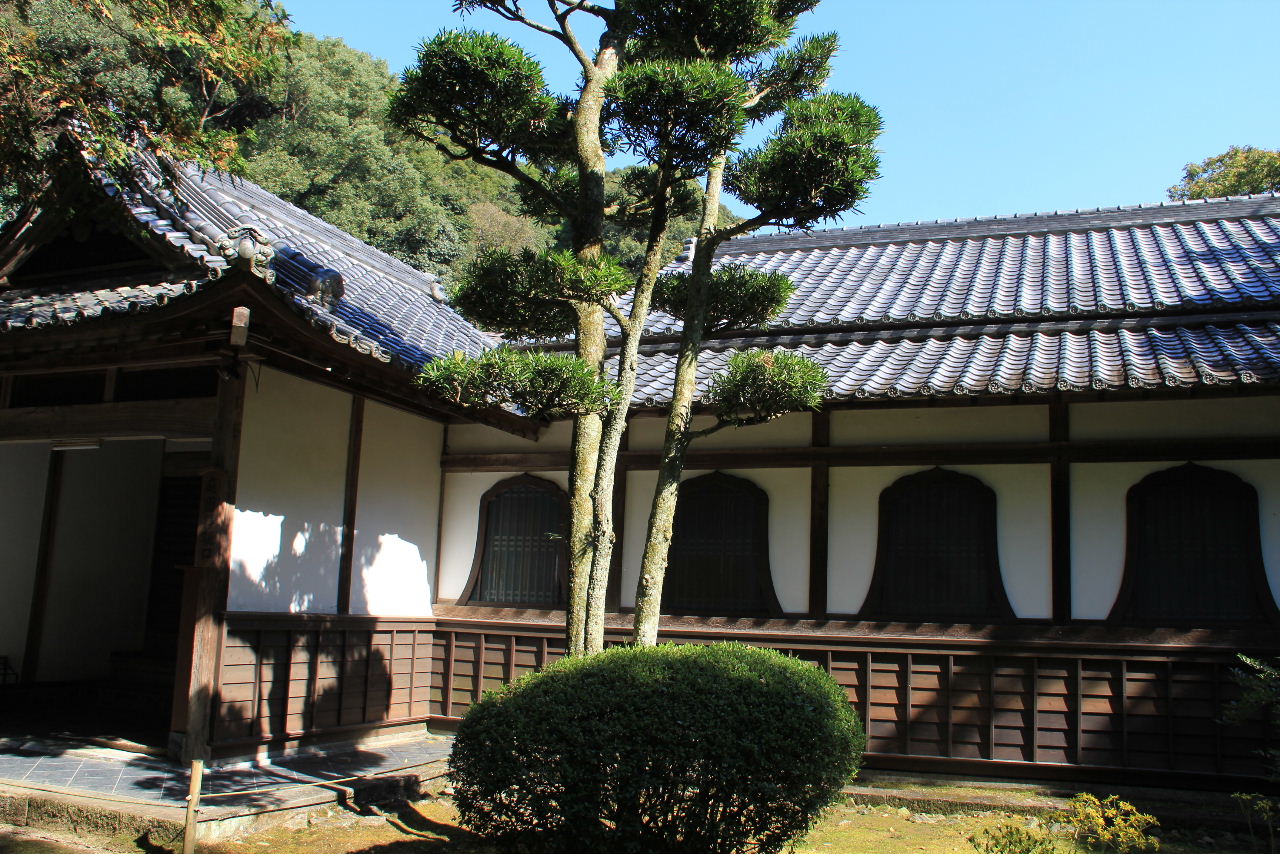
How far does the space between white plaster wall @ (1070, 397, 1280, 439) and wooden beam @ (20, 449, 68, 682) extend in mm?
11075

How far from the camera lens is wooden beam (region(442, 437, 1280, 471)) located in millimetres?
8555

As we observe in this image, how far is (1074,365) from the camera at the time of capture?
28.8 feet

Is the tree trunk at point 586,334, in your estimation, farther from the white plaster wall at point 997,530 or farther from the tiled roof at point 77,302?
the white plaster wall at point 997,530

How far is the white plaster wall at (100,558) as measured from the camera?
11.6 meters

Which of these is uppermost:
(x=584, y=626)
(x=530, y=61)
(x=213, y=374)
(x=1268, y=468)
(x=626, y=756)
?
(x=530, y=61)

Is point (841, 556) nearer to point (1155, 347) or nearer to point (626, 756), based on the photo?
point (1155, 347)

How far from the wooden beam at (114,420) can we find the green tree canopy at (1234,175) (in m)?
21.7

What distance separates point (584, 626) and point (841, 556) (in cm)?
386

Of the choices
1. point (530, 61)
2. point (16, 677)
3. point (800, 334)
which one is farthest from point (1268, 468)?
point (16, 677)

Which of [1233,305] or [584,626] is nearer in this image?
[584,626]

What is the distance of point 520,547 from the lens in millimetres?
10922

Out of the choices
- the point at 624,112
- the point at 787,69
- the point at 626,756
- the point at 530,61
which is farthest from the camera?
the point at 787,69

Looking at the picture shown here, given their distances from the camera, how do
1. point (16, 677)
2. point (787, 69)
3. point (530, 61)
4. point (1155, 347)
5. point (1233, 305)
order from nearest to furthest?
point (530, 61)
point (787, 69)
point (1155, 347)
point (1233, 305)
point (16, 677)

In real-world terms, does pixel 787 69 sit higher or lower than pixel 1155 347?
higher
